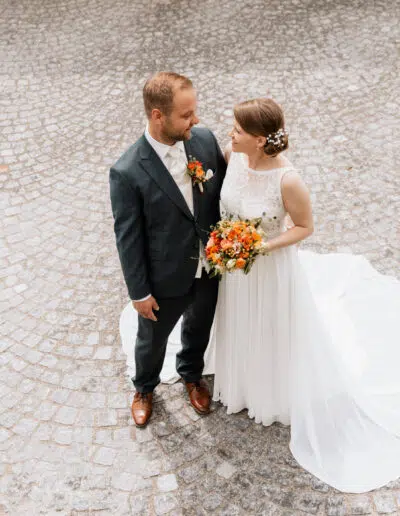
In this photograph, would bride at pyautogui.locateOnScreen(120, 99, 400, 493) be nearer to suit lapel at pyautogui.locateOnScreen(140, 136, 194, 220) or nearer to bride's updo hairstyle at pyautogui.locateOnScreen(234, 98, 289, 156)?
bride's updo hairstyle at pyautogui.locateOnScreen(234, 98, 289, 156)

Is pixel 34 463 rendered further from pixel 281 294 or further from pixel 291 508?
pixel 281 294

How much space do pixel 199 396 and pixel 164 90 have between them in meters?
2.28

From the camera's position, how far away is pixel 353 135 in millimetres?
6555

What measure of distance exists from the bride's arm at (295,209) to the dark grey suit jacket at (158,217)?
0.46 m

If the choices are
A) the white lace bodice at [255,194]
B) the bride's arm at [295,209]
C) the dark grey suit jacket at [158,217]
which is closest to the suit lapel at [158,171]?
the dark grey suit jacket at [158,217]

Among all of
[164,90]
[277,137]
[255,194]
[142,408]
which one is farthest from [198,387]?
[164,90]

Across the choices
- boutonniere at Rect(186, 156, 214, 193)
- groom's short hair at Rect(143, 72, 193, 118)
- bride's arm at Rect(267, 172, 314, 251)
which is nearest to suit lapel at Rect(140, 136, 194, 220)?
boutonniere at Rect(186, 156, 214, 193)

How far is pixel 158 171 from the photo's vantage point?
3.09m

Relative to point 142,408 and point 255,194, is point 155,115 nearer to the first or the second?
point 255,194

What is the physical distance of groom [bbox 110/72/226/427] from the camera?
298cm

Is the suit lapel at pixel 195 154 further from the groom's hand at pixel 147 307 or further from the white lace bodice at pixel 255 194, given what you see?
the groom's hand at pixel 147 307

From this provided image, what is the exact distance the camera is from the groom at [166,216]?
117 inches

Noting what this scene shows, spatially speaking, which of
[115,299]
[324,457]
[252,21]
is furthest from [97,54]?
[324,457]

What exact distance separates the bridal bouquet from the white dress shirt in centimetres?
31
